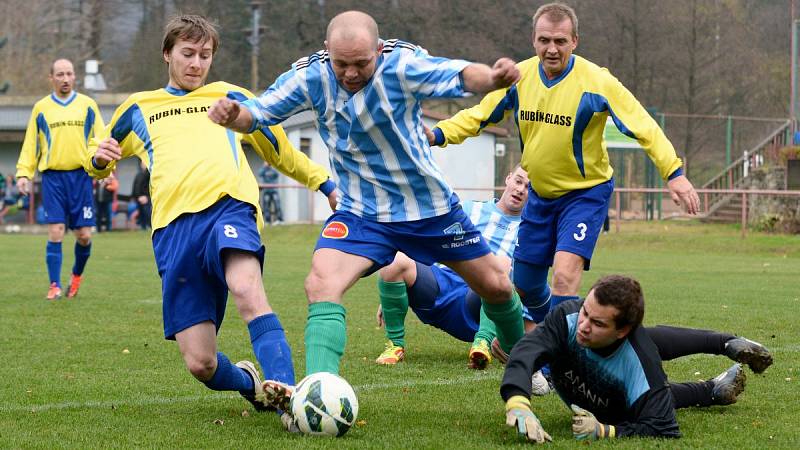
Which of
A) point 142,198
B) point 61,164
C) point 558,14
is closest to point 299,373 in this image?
point 558,14

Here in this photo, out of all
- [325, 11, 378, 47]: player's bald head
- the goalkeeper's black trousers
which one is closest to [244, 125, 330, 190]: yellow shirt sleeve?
[325, 11, 378, 47]: player's bald head

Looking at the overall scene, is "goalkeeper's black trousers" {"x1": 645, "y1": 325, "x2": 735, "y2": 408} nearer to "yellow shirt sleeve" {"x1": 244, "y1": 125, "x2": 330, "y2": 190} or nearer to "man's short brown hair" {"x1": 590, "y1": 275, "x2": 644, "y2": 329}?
"man's short brown hair" {"x1": 590, "y1": 275, "x2": 644, "y2": 329}

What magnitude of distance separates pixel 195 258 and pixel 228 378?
23.9 inches

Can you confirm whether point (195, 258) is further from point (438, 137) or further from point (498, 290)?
point (438, 137)

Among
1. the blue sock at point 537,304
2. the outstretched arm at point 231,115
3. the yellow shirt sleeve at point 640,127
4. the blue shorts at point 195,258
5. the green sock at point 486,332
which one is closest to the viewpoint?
the outstretched arm at point 231,115

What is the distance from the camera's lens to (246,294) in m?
5.10

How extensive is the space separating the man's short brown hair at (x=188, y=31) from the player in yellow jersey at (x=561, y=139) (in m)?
1.32

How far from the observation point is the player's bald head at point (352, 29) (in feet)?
16.0

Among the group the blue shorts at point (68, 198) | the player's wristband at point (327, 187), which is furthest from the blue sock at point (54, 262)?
the player's wristband at point (327, 187)

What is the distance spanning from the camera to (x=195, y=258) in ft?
17.5

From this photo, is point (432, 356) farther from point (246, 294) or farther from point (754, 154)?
point (754, 154)

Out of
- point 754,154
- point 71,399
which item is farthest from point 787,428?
point 754,154

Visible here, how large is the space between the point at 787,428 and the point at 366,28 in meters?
2.55

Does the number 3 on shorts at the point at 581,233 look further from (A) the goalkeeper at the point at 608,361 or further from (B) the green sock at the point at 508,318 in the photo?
(A) the goalkeeper at the point at 608,361
